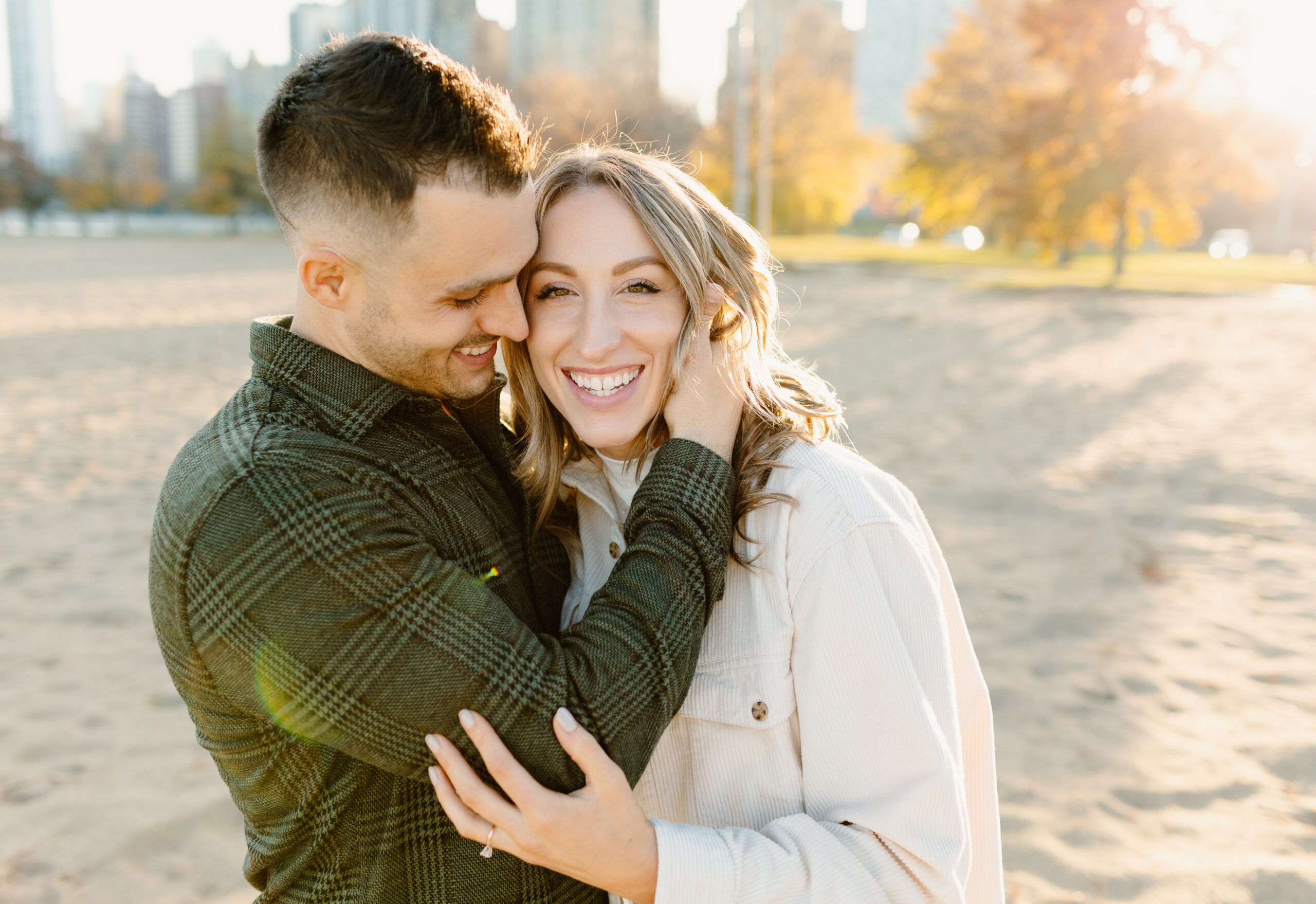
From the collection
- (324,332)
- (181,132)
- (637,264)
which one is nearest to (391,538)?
(324,332)

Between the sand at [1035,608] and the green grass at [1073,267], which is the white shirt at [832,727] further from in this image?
the green grass at [1073,267]

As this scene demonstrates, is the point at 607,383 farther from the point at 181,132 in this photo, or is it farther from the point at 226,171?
the point at 181,132

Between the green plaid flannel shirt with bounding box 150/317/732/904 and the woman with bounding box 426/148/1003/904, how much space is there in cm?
8

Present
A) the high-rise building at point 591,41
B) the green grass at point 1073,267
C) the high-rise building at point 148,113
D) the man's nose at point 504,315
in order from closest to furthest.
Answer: the man's nose at point 504,315 < the green grass at point 1073,267 < the high-rise building at point 591,41 < the high-rise building at point 148,113

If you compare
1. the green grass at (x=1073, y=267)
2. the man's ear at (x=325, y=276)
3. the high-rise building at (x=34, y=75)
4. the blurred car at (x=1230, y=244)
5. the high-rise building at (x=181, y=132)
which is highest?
the high-rise building at (x=34, y=75)

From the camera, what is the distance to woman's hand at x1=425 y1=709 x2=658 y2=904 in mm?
1596

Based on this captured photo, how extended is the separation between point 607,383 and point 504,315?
0.29m

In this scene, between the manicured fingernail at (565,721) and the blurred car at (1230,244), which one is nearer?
A: the manicured fingernail at (565,721)

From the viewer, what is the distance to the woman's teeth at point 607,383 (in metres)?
2.30

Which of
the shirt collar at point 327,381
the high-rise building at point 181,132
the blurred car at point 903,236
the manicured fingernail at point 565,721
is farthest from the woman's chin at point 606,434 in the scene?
the high-rise building at point 181,132

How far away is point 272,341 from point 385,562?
1.96 feet

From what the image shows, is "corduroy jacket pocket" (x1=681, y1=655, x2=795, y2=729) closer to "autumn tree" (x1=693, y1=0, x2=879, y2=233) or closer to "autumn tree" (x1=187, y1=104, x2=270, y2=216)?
"autumn tree" (x1=693, y1=0, x2=879, y2=233)

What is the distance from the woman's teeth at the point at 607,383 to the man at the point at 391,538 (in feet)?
0.54

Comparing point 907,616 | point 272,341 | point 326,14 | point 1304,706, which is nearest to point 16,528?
point 272,341
